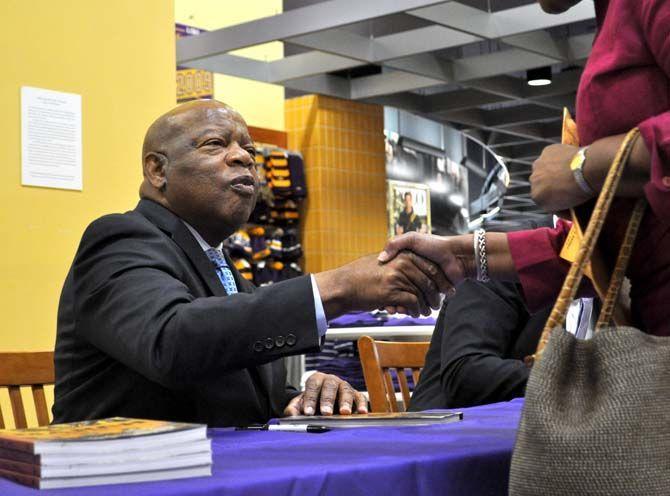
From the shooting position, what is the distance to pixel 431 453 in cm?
154

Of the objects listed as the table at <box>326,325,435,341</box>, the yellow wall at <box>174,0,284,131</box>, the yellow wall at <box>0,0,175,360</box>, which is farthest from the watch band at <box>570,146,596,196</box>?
the yellow wall at <box>174,0,284,131</box>

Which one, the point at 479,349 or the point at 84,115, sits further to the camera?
the point at 84,115

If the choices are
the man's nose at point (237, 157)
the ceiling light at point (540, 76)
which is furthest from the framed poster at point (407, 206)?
the man's nose at point (237, 157)

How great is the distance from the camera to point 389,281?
2.12 m

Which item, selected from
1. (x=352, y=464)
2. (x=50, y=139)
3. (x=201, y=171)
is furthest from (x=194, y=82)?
(x=352, y=464)

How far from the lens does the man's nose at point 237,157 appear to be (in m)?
2.81

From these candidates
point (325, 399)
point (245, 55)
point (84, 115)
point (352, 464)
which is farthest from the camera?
point (245, 55)

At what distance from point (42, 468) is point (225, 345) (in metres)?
0.79

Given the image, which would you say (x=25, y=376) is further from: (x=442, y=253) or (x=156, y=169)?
(x=442, y=253)

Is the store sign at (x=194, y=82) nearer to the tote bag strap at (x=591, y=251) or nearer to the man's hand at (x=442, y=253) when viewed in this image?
the man's hand at (x=442, y=253)

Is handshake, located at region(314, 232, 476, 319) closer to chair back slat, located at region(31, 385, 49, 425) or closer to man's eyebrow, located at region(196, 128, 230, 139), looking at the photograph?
man's eyebrow, located at region(196, 128, 230, 139)

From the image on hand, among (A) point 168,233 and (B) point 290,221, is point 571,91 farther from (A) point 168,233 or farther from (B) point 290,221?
(A) point 168,233

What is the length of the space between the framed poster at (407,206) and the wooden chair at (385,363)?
9.42 m

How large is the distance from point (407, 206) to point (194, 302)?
38.3ft
